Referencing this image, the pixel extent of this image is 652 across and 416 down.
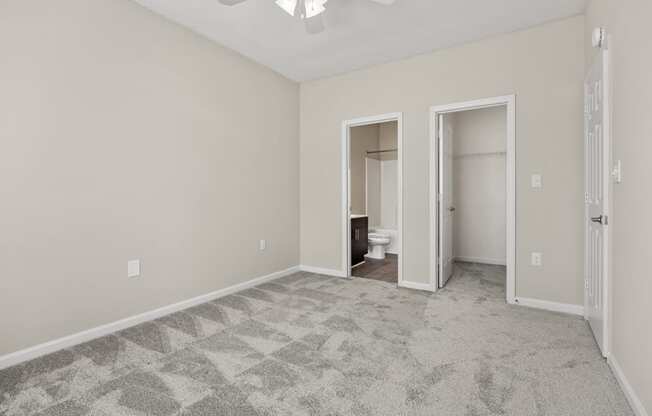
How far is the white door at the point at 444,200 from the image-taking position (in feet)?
11.5

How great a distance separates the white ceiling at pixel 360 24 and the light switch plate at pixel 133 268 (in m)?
2.11

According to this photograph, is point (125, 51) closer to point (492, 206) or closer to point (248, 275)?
point (248, 275)

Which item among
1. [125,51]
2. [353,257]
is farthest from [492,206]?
[125,51]

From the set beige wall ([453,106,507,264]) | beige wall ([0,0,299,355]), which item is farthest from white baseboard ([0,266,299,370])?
beige wall ([453,106,507,264])

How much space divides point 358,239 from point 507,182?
7.46 feet

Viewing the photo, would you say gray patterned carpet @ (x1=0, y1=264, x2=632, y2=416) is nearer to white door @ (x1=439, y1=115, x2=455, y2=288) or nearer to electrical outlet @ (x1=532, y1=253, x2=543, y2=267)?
electrical outlet @ (x1=532, y1=253, x2=543, y2=267)

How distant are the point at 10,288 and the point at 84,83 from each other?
145 centimetres

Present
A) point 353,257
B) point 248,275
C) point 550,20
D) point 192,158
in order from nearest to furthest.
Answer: point 550,20
point 192,158
point 248,275
point 353,257

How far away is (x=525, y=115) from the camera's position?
297 cm

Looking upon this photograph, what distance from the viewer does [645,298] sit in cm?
143

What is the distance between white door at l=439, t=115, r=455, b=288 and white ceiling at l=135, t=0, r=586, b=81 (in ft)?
2.88

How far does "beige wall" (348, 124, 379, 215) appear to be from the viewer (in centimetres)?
541

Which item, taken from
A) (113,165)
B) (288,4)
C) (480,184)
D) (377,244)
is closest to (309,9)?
(288,4)

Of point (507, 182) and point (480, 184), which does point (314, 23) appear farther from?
point (480, 184)
